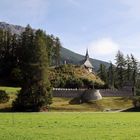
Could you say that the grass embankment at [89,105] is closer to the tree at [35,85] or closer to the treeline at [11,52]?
the tree at [35,85]

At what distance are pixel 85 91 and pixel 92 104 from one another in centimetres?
764

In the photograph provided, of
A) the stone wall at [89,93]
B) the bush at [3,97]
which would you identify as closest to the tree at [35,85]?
the bush at [3,97]

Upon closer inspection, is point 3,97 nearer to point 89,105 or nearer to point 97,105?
point 89,105

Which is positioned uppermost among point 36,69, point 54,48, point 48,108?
point 54,48

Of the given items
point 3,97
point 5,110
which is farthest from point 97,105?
point 5,110

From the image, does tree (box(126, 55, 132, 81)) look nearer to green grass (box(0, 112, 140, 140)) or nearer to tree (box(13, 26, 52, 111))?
tree (box(13, 26, 52, 111))

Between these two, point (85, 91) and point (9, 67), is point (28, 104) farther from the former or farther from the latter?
point (9, 67)

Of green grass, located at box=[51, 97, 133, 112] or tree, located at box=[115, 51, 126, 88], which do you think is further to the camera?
tree, located at box=[115, 51, 126, 88]

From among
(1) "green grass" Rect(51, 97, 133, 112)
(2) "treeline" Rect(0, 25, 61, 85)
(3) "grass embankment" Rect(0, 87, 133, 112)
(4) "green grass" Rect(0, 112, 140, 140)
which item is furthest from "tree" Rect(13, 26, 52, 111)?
(4) "green grass" Rect(0, 112, 140, 140)

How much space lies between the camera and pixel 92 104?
10744 centimetres

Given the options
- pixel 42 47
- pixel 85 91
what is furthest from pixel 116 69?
pixel 42 47

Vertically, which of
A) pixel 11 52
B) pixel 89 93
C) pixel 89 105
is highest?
pixel 11 52

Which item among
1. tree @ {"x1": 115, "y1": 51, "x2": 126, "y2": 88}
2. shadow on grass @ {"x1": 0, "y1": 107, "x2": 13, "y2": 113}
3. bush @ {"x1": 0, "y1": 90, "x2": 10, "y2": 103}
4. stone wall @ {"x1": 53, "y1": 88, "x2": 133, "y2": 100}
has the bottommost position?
shadow on grass @ {"x1": 0, "y1": 107, "x2": 13, "y2": 113}

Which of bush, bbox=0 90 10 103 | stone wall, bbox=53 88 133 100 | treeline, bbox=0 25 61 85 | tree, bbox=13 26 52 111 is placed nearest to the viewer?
tree, bbox=13 26 52 111
